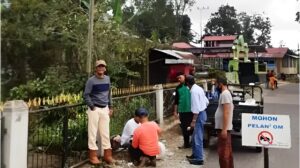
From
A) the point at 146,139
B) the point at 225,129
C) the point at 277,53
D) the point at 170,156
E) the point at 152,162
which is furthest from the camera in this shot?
the point at 277,53

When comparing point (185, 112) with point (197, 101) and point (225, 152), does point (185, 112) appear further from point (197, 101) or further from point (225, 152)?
point (225, 152)

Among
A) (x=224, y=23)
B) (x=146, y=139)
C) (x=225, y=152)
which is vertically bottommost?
(x=225, y=152)

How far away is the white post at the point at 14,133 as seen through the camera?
A: 17.8ft

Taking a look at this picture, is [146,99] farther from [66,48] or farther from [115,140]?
[115,140]

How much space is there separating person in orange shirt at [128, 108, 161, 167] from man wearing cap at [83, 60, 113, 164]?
1.76 ft

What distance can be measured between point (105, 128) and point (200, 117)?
6.16 ft

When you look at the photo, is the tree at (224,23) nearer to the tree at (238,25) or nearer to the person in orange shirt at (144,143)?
the tree at (238,25)

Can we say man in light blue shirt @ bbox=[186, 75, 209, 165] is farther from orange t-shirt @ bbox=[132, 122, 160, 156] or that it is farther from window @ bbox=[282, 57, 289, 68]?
window @ bbox=[282, 57, 289, 68]

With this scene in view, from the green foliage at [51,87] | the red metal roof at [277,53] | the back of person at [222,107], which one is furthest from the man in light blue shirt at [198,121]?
the red metal roof at [277,53]

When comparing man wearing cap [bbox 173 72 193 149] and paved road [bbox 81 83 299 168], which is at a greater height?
man wearing cap [bbox 173 72 193 149]

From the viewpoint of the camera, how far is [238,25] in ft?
325

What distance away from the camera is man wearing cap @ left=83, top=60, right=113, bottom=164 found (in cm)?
727

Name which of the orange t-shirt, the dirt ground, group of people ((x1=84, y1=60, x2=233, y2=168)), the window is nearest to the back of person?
group of people ((x1=84, y1=60, x2=233, y2=168))

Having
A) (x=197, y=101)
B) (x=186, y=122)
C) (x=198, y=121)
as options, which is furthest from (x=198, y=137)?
(x=186, y=122)
